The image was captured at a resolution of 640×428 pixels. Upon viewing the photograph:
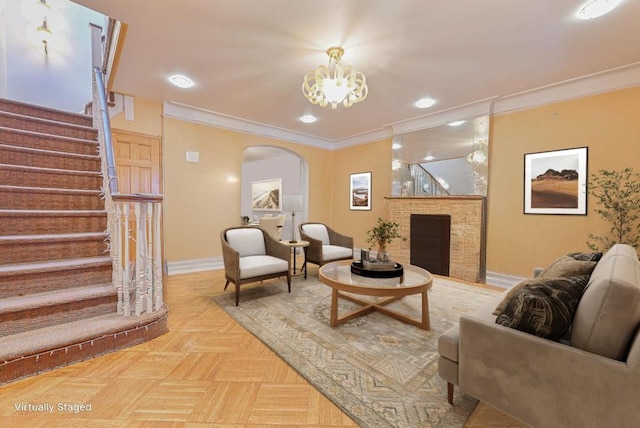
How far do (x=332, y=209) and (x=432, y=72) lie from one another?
400cm

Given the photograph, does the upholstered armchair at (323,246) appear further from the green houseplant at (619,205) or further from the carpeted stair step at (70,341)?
the green houseplant at (619,205)

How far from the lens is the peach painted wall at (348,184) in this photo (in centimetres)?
561

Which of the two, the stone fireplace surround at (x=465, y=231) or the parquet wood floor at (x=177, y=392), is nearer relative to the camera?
the parquet wood floor at (x=177, y=392)

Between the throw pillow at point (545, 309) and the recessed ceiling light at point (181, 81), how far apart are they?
4.06 m

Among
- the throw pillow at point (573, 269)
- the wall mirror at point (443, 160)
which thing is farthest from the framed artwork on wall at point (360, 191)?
the throw pillow at point (573, 269)

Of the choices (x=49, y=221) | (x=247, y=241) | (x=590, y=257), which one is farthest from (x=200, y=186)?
(x=590, y=257)

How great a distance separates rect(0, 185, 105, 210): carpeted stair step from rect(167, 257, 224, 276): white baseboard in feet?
5.78

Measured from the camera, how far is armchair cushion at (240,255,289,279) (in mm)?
3061

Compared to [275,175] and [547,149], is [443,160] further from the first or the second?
[275,175]

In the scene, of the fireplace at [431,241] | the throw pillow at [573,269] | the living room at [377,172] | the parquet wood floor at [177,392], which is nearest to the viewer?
the parquet wood floor at [177,392]

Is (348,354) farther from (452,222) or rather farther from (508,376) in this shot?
(452,222)

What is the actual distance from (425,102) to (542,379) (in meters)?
3.91

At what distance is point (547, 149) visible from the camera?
3639 mm

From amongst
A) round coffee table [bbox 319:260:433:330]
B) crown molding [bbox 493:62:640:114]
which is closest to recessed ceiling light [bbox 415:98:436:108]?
crown molding [bbox 493:62:640:114]
